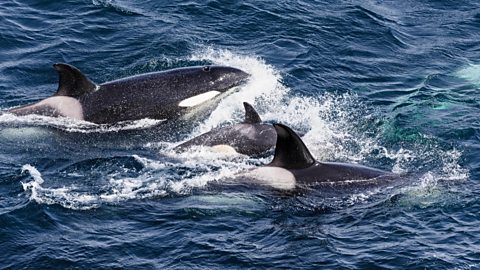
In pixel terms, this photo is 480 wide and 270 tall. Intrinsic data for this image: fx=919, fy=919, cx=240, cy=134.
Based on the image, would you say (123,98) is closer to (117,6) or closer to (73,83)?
(73,83)

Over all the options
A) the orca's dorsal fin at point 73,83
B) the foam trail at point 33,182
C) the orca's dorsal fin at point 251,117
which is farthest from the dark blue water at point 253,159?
the orca's dorsal fin at point 251,117

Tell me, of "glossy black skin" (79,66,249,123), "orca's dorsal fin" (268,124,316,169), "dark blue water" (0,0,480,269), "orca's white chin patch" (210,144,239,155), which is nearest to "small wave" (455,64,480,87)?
"dark blue water" (0,0,480,269)

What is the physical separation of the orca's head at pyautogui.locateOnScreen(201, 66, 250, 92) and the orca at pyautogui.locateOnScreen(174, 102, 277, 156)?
2.86 metres

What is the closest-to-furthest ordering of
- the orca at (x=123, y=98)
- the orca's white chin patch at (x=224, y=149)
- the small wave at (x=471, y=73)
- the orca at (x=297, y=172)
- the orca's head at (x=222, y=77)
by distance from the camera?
the orca at (x=297, y=172), the orca's white chin patch at (x=224, y=149), the orca at (x=123, y=98), the orca's head at (x=222, y=77), the small wave at (x=471, y=73)

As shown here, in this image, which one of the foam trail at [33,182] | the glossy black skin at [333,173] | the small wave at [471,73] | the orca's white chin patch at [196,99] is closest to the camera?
the foam trail at [33,182]

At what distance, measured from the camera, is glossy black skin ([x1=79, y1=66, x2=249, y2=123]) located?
21172 millimetres

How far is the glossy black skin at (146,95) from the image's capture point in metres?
21.2

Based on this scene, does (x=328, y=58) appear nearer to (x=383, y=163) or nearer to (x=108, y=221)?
(x=383, y=163)

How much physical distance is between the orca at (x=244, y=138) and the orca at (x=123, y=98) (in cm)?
201

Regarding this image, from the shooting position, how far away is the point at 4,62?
25.4 meters

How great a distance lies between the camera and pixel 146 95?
21.6 m

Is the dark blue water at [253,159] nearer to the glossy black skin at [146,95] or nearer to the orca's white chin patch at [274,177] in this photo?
the orca's white chin patch at [274,177]

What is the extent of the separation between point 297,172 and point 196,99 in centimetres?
569

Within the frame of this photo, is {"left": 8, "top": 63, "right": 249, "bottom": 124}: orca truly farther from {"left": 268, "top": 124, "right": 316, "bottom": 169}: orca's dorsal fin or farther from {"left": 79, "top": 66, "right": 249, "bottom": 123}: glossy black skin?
{"left": 268, "top": 124, "right": 316, "bottom": 169}: orca's dorsal fin
